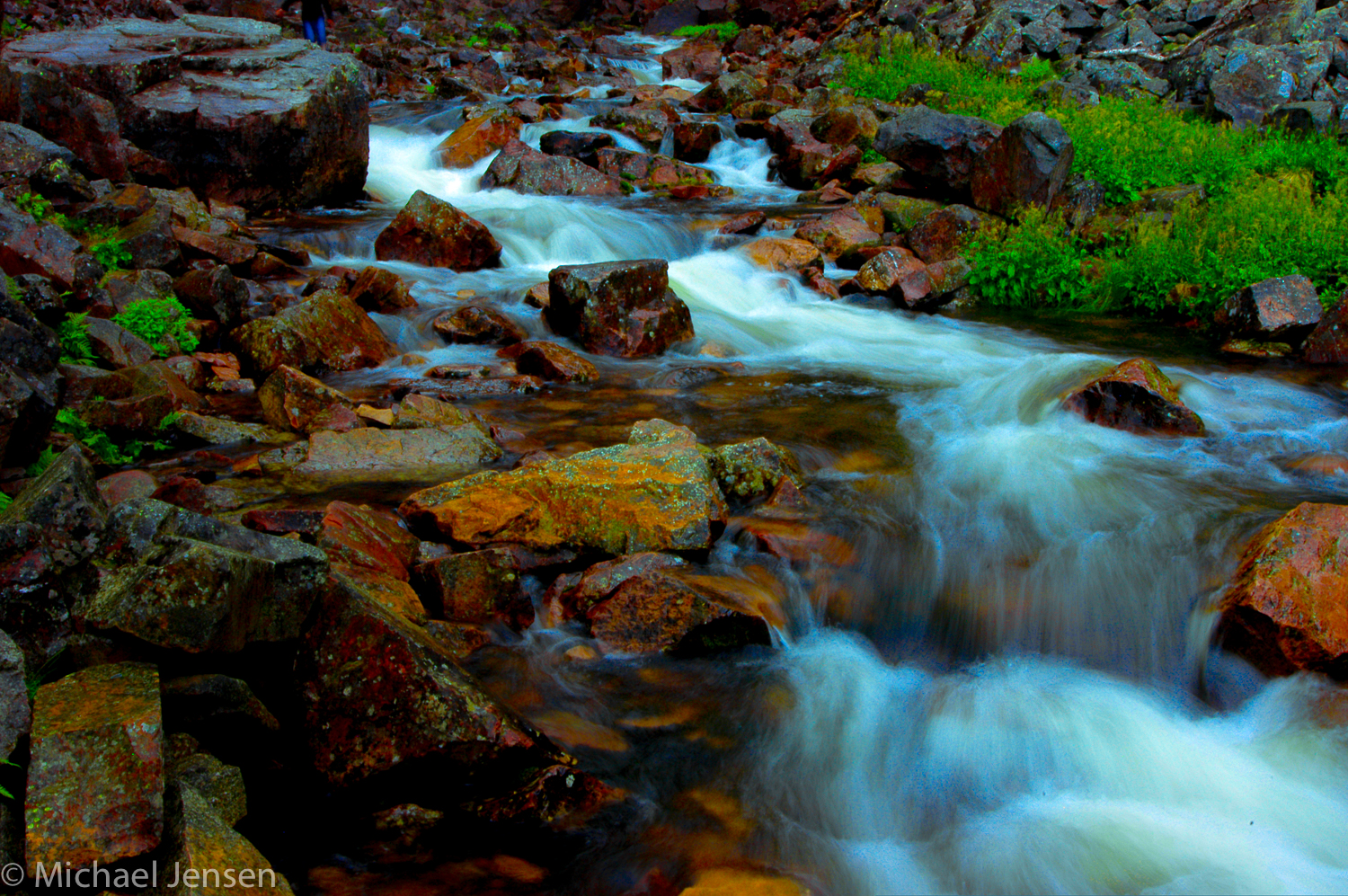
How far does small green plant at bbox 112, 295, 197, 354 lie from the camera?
7.02 metres

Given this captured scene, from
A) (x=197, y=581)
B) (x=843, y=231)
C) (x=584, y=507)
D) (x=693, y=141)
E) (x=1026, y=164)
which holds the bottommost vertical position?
(x=584, y=507)

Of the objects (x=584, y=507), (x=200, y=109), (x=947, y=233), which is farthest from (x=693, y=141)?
(x=584, y=507)

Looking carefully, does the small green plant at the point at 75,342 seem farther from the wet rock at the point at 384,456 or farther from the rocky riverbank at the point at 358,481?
the wet rock at the point at 384,456

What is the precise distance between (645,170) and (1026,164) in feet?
21.4

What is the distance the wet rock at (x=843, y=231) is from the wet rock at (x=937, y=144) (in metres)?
1.06

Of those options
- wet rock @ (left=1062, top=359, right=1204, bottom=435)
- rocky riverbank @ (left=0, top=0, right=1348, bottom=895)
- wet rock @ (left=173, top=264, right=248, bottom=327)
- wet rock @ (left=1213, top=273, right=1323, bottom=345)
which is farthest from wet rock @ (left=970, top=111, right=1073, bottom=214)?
wet rock @ (left=173, top=264, right=248, bottom=327)

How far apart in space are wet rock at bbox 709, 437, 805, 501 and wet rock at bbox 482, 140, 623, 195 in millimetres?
9310

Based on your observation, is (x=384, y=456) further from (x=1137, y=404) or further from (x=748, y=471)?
(x=1137, y=404)

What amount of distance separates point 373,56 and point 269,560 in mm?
22723

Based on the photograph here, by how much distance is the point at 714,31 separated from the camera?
Result: 2988 centimetres

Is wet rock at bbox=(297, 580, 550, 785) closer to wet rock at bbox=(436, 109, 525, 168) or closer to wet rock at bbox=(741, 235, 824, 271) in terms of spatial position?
wet rock at bbox=(741, 235, 824, 271)

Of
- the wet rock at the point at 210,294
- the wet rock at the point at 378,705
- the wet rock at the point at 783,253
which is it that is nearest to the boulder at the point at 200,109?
the wet rock at the point at 210,294

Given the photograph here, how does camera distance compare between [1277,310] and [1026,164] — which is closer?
[1277,310]

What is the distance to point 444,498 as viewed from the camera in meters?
4.76
